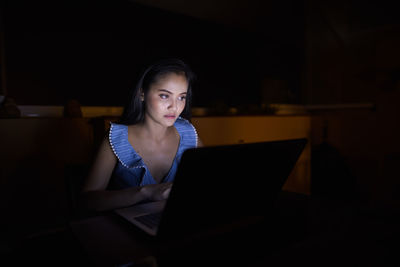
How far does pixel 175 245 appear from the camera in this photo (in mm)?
658

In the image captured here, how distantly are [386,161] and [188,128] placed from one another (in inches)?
105

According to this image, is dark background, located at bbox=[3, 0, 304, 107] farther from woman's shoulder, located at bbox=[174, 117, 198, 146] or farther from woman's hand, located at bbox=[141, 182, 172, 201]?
woman's hand, located at bbox=[141, 182, 172, 201]

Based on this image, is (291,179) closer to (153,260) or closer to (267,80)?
(267,80)

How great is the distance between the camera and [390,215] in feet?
2.99

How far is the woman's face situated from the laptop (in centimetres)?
49

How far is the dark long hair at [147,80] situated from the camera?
3.95ft

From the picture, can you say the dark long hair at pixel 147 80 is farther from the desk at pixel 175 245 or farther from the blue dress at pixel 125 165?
the desk at pixel 175 245

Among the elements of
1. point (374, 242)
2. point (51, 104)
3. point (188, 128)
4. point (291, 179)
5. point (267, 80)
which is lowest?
point (291, 179)

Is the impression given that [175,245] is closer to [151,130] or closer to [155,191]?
[155,191]

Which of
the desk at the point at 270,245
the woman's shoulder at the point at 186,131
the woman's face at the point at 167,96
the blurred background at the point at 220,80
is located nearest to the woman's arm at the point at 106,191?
the desk at the point at 270,245

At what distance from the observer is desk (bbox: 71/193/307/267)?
605 mm

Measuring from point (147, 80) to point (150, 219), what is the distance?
26.5 inches

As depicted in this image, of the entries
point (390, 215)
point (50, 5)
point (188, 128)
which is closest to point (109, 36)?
point (50, 5)

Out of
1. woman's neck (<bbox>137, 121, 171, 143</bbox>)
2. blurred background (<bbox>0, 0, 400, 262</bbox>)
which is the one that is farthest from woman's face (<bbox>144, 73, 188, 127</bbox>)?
blurred background (<bbox>0, 0, 400, 262</bbox>)
